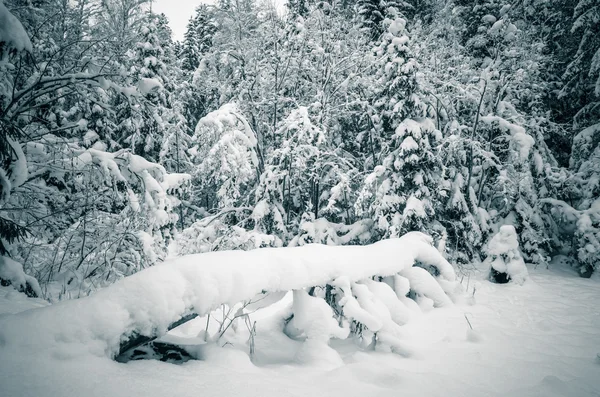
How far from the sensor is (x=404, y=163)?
9.34 meters

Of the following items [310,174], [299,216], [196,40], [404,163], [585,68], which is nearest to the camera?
[404,163]

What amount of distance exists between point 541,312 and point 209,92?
15788 mm

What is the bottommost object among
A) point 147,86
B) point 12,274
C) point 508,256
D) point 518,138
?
point 12,274

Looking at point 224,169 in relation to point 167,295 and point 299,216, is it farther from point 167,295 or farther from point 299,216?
point 167,295

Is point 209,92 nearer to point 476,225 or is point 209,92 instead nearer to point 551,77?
point 476,225

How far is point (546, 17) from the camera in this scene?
1477 cm

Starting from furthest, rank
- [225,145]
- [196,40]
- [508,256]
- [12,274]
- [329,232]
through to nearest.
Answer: [196,40] < [329,232] < [225,145] < [508,256] < [12,274]

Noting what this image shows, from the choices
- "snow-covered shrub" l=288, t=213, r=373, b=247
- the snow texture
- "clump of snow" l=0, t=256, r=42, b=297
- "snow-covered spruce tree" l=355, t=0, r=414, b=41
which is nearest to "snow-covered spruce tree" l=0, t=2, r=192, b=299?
"clump of snow" l=0, t=256, r=42, b=297

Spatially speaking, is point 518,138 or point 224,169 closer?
point 224,169

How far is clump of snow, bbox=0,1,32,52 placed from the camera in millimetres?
2990

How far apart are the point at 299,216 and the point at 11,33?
8.91 metres

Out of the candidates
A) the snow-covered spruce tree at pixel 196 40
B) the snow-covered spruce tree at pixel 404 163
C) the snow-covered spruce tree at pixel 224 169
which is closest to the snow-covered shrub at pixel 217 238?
the snow-covered spruce tree at pixel 224 169

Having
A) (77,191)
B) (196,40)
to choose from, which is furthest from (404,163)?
(196,40)

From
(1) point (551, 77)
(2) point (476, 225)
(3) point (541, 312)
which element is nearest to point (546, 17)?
(1) point (551, 77)
